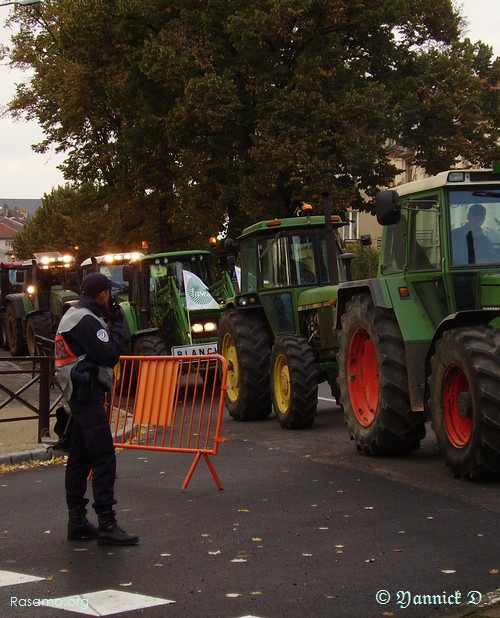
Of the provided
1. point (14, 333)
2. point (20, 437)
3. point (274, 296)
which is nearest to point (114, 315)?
point (20, 437)

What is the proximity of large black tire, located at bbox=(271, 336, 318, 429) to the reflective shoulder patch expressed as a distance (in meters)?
6.11

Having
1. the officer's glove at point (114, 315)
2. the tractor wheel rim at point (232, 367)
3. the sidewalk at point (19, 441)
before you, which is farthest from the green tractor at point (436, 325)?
the tractor wheel rim at point (232, 367)

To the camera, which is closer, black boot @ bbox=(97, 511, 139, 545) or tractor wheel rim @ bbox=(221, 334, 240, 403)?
black boot @ bbox=(97, 511, 139, 545)

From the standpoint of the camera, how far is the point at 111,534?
7684 millimetres

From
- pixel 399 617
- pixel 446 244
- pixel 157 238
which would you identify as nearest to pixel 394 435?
pixel 446 244

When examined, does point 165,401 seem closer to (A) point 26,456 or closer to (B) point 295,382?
(A) point 26,456

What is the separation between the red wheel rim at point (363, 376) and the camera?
1157cm

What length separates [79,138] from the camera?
42.8 meters

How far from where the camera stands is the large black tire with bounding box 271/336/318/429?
1387 cm

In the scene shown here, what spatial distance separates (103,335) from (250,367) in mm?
7703

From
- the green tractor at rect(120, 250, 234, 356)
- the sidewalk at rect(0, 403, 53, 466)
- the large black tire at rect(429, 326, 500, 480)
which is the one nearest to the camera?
the large black tire at rect(429, 326, 500, 480)

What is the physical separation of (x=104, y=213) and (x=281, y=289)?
2879cm

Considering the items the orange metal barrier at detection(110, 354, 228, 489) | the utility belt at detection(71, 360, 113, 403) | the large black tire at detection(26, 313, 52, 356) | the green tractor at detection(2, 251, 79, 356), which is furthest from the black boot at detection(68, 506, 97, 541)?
the large black tire at detection(26, 313, 52, 356)

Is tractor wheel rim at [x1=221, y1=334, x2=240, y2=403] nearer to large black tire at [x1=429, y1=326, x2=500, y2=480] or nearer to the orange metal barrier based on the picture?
the orange metal barrier
